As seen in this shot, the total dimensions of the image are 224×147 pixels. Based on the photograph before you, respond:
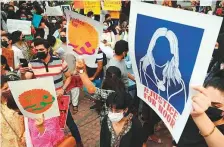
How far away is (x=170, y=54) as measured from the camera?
1.73m

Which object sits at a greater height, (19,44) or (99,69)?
(19,44)

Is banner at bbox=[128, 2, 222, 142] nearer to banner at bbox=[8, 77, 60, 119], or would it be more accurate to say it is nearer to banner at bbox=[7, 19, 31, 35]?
banner at bbox=[8, 77, 60, 119]

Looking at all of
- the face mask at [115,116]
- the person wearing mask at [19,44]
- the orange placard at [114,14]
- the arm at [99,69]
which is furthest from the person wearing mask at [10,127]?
the orange placard at [114,14]

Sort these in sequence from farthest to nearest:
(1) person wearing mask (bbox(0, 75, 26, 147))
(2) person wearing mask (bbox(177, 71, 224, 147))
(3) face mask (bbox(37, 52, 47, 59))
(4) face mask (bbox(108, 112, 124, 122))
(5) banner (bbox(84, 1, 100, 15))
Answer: (5) banner (bbox(84, 1, 100, 15)), (3) face mask (bbox(37, 52, 47, 59)), (1) person wearing mask (bbox(0, 75, 26, 147)), (4) face mask (bbox(108, 112, 124, 122)), (2) person wearing mask (bbox(177, 71, 224, 147))

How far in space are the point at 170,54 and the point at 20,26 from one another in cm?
559

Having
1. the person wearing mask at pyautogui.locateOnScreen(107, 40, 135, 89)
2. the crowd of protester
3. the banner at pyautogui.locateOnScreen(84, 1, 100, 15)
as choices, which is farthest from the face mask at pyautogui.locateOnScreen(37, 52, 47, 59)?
the banner at pyautogui.locateOnScreen(84, 1, 100, 15)

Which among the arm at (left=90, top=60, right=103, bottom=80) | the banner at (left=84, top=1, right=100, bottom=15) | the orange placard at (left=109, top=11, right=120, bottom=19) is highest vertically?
the banner at (left=84, top=1, right=100, bottom=15)

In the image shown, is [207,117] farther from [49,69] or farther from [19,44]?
[19,44]

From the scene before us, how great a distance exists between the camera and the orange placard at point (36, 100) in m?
2.54

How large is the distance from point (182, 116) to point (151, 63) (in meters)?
0.45

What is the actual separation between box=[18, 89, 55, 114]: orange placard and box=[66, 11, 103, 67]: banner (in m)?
0.72

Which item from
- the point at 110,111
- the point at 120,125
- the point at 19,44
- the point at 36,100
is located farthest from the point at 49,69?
the point at 19,44

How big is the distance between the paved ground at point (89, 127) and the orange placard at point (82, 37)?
1.96m

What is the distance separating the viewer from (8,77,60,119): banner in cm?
248
